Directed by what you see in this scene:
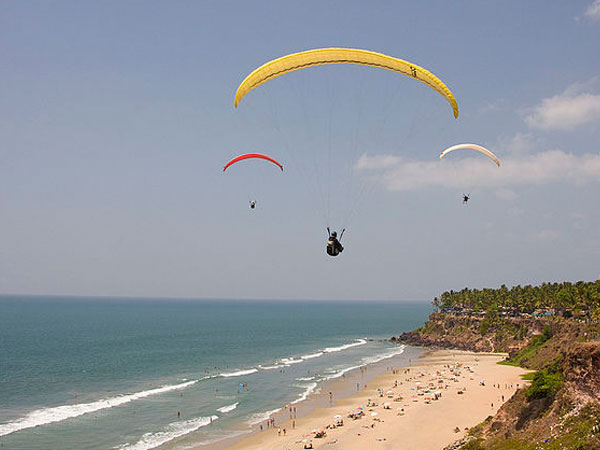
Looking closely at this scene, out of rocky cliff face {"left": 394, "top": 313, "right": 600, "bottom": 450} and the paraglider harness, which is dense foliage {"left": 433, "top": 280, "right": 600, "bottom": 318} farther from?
the paraglider harness

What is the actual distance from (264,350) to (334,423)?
47768mm

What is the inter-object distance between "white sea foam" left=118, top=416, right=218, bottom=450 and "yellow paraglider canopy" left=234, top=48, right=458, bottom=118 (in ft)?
86.2

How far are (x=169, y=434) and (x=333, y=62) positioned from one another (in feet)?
99.5

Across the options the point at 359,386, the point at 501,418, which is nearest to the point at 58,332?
the point at 359,386

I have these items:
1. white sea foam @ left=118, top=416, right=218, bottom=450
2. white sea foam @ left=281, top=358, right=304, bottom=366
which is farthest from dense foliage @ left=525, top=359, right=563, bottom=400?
white sea foam @ left=281, top=358, right=304, bottom=366

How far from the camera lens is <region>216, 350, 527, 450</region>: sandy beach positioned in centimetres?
2945

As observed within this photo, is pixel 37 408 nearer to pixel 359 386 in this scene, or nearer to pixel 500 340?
pixel 359 386

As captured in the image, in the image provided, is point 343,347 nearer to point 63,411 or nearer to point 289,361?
point 289,361

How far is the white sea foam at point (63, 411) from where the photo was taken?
3450 cm

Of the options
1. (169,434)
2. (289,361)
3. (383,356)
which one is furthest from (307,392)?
(383,356)

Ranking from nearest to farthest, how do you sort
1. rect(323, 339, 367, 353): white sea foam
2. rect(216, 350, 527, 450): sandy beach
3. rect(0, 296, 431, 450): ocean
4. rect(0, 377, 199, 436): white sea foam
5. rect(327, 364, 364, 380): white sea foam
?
rect(216, 350, 527, 450): sandy beach < rect(0, 296, 431, 450): ocean < rect(0, 377, 199, 436): white sea foam < rect(327, 364, 364, 380): white sea foam < rect(323, 339, 367, 353): white sea foam

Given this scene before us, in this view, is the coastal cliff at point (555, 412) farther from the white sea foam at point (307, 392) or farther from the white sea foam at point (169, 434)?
the white sea foam at point (307, 392)

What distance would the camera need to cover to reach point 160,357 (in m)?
70.4

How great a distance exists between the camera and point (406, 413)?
36.2 m
